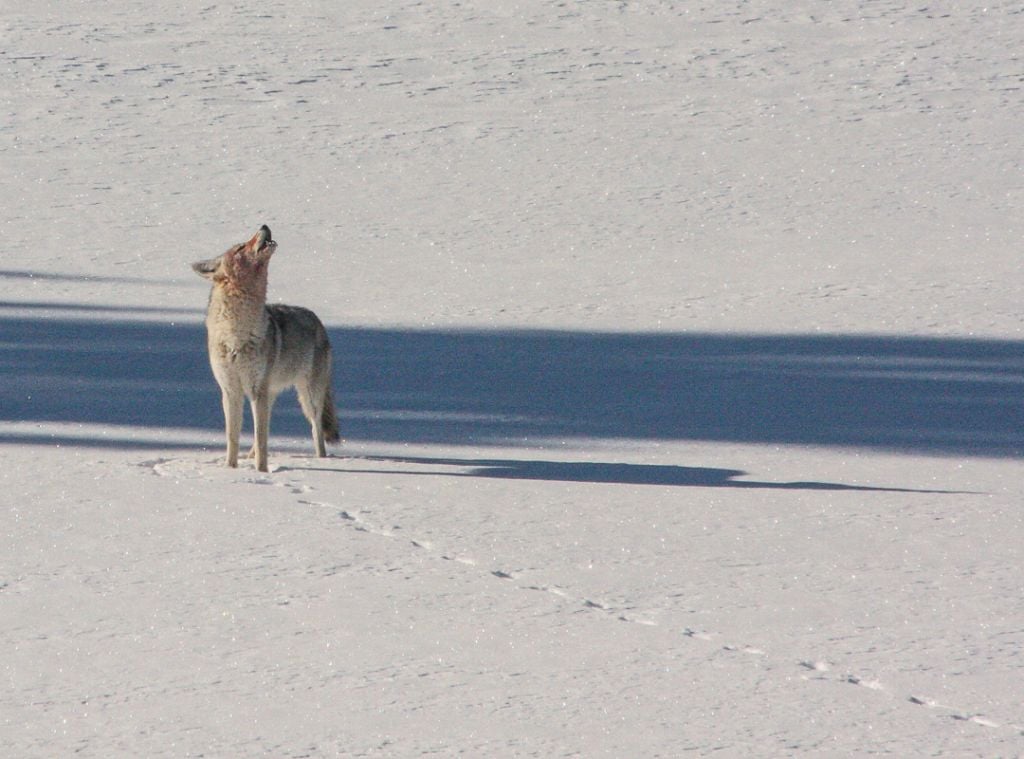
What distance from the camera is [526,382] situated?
10367 millimetres

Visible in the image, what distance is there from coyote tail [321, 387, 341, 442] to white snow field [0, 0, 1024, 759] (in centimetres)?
10

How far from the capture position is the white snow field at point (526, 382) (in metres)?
4.96

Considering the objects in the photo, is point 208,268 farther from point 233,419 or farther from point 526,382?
point 526,382

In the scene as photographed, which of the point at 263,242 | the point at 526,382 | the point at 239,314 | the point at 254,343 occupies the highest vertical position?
the point at 263,242

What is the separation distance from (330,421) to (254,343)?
76 cm

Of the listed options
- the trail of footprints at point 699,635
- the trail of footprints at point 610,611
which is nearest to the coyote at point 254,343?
the trail of footprints at point 610,611

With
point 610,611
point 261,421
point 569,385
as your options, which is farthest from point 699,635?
point 569,385

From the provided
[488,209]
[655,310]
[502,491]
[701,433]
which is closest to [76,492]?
[502,491]

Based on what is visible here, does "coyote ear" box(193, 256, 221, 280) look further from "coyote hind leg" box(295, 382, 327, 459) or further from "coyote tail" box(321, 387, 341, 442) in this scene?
"coyote tail" box(321, 387, 341, 442)

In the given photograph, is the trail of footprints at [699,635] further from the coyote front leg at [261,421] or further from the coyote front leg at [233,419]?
the coyote front leg at [233,419]

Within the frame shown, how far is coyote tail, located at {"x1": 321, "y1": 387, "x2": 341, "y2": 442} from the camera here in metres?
8.42

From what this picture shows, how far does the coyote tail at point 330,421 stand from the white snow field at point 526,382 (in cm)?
10

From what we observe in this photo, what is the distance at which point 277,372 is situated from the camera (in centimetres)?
808

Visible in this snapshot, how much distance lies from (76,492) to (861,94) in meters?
12.8
